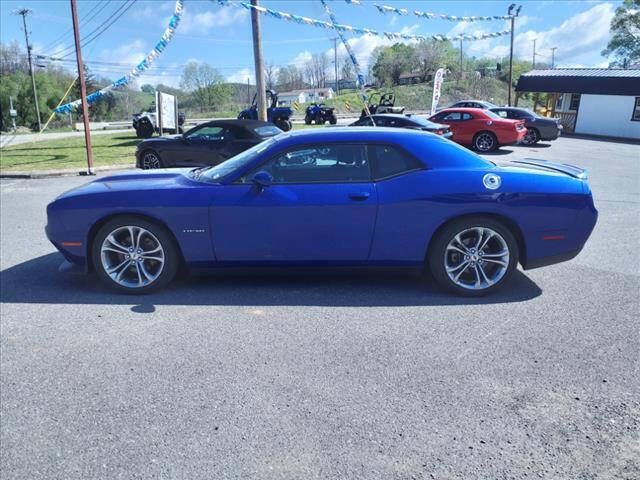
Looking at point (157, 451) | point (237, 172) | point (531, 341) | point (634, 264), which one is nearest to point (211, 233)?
point (237, 172)

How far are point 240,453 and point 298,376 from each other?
747 millimetres

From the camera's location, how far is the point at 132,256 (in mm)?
4430

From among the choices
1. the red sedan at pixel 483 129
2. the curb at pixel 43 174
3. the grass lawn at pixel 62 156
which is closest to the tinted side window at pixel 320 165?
the curb at pixel 43 174

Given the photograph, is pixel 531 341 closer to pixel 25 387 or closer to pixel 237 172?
pixel 237 172

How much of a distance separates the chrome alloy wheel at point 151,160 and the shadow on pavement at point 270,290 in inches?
261

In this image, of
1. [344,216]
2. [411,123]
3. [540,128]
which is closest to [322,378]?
[344,216]

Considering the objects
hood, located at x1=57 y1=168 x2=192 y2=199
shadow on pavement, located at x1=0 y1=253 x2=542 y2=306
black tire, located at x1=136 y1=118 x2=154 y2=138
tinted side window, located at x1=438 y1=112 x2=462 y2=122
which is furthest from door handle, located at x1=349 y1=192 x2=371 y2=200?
black tire, located at x1=136 y1=118 x2=154 y2=138

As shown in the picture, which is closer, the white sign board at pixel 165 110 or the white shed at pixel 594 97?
the white sign board at pixel 165 110

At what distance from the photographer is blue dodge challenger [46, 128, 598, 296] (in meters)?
4.19

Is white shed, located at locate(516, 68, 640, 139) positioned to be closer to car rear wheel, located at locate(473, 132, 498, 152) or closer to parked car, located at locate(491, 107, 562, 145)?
parked car, located at locate(491, 107, 562, 145)

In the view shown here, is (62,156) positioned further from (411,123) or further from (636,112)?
(636,112)

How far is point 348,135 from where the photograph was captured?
4414 millimetres

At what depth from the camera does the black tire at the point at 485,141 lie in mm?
16719

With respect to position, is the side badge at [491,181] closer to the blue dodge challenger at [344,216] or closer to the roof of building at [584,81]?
the blue dodge challenger at [344,216]
